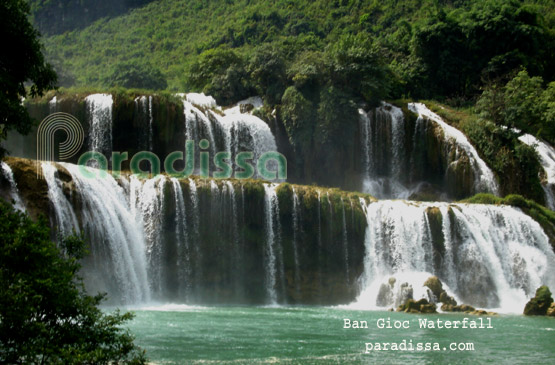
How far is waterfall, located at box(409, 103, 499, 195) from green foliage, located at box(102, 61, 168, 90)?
85.0 ft

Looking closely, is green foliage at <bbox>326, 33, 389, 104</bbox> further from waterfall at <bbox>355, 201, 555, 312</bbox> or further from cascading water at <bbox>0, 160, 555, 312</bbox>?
waterfall at <bbox>355, 201, 555, 312</bbox>

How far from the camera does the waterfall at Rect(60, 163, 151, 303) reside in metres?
23.2

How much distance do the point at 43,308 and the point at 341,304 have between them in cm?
1967

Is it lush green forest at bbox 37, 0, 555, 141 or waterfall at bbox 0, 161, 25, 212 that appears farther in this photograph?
lush green forest at bbox 37, 0, 555, 141

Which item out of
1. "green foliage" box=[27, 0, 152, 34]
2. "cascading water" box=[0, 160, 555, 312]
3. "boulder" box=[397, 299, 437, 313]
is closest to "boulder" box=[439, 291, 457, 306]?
"cascading water" box=[0, 160, 555, 312]

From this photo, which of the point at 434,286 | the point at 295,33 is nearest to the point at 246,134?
the point at 434,286

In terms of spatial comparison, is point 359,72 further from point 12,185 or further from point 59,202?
point 12,185

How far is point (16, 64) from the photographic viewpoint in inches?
468

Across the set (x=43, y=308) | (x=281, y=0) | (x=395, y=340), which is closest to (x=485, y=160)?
(x=395, y=340)

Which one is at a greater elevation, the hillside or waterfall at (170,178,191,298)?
the hillside

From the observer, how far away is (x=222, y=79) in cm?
4159

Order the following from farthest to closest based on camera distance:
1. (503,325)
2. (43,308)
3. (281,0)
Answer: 1. (281,0)
2. (503,325)
3. (43,308)

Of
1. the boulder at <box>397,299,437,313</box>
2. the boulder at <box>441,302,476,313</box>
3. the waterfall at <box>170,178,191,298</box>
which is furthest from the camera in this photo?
the waterfall at <box>170,178,191,298</box>

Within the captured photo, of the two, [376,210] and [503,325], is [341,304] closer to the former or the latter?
[376,210]
